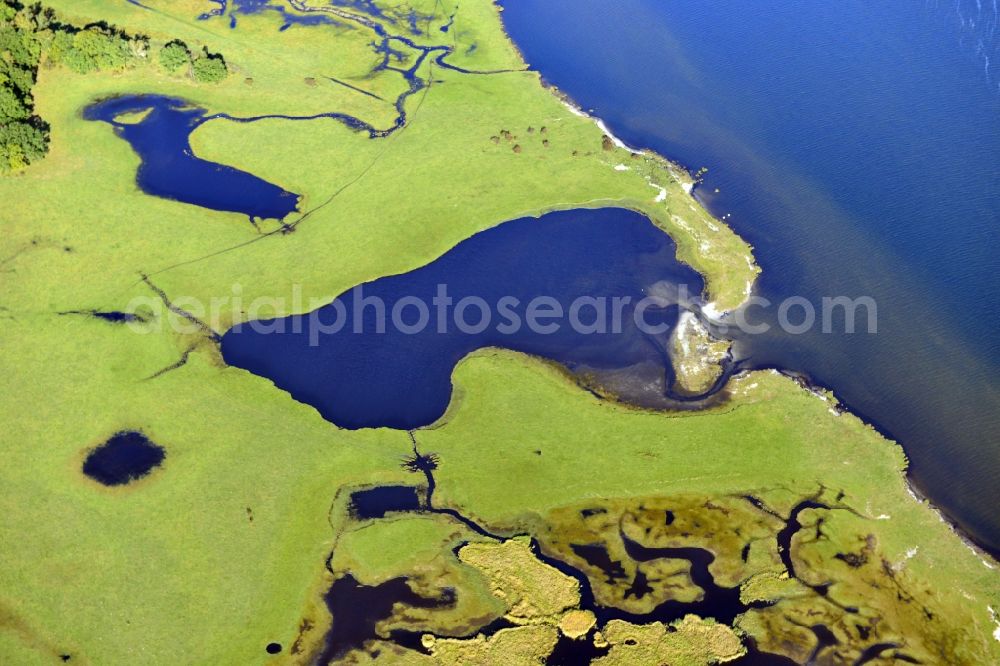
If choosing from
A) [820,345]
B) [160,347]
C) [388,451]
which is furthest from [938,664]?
[160,347]

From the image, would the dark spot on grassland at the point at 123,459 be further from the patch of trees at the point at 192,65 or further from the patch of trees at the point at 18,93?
the patch of trees at the point at 192,65

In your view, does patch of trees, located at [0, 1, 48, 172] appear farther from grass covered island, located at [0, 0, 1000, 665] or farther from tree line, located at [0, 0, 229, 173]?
grass covered island, located at [0, 0, 1000, 665]

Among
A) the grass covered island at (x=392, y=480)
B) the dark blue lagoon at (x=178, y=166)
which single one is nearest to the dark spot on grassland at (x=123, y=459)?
the grass covered island at (x=392, y=480)

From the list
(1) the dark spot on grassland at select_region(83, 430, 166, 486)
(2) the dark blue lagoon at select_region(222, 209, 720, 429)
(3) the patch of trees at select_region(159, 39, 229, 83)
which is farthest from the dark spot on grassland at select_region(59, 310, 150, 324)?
(3) the patch of trees at select_region(159, 39, 229, 83)

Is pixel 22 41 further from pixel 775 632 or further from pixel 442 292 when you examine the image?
pixel 775 632

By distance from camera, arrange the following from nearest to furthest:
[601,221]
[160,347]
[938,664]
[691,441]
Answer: [938,664] < [691,441] < [160,347] < [601,221]

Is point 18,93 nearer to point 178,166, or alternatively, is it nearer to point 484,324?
point 178,166
